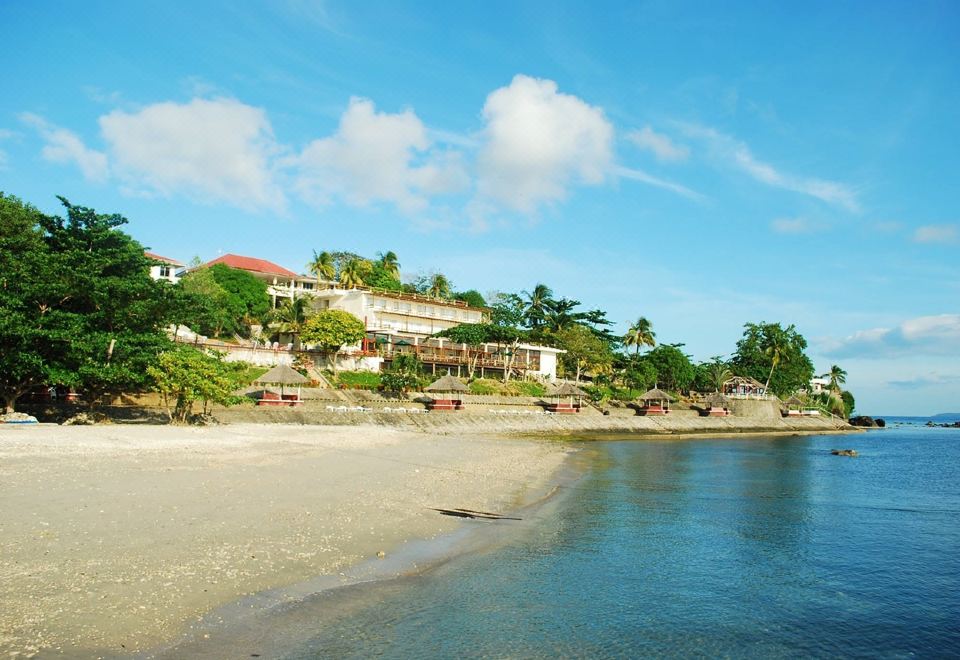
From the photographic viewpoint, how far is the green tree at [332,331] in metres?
58.4

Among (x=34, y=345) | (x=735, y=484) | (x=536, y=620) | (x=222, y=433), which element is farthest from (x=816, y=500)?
(x=34, y=345)

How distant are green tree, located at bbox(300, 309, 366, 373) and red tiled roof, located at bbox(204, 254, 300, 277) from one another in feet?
89.4

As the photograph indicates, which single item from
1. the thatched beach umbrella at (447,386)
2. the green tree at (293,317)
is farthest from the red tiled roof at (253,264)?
the thatched beach umbrella at (447,386)

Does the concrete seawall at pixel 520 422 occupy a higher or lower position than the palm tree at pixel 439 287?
lower

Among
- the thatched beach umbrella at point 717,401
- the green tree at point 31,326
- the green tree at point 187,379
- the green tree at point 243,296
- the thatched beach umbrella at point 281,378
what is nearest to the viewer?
the green tree at point 31,326

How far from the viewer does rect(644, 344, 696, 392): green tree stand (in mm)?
86688

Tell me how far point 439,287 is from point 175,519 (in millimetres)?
85505

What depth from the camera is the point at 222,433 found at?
2877 centimetres

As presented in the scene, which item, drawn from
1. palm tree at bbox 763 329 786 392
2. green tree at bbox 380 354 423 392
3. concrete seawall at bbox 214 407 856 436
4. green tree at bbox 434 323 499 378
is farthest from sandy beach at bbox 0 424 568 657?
palm tree at bbox 763 329 786 392

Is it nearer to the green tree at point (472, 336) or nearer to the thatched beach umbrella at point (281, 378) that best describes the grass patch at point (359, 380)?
the thatched beach umbrella at point (281, 378)

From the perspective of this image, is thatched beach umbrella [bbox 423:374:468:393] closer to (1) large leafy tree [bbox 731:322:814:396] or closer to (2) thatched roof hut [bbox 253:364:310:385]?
(2) thatched roof hut [bbox 253:364:310:385]

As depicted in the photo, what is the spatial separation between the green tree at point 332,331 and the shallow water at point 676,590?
39623 millimetres

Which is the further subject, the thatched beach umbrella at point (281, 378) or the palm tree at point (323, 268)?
the palm tree at point (323, 268)

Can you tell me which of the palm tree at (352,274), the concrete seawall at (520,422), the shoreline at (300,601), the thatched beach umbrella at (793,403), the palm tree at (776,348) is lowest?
the shoreline at (300,601)
